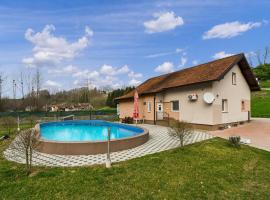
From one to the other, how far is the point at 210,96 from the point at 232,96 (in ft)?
11.7

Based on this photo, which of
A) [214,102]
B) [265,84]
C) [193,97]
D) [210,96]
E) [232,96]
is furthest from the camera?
[265,84]

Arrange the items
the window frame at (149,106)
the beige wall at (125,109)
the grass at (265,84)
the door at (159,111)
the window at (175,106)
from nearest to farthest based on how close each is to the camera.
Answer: the window at (175,106)
the door at (159,111)
the window frame at (149,106)
the beige wall at (125,109)
the grass at (265,84)

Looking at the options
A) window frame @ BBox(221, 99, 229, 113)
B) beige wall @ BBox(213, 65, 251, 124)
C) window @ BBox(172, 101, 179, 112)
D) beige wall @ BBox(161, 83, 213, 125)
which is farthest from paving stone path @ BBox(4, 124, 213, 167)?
window @ BBox(172, 101, 179, 112)

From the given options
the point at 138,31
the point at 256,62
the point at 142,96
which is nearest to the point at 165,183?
the point at 138,31

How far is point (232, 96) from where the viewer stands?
60.9 feet

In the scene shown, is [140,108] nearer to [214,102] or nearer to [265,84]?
[214,102]

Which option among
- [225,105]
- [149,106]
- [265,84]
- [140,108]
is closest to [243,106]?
[225,105]

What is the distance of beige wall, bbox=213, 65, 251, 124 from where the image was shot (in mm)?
16833

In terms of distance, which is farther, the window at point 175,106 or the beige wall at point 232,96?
the window at point 175,106

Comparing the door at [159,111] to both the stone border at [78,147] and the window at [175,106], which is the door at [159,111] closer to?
the window at [175,106]

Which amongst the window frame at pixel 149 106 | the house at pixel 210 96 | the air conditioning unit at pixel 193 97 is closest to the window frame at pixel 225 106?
the house at pixel 210 96

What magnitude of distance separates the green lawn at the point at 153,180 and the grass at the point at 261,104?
73.5ft

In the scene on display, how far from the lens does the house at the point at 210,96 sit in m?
16.6

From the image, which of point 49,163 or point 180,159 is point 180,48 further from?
point 49,163
